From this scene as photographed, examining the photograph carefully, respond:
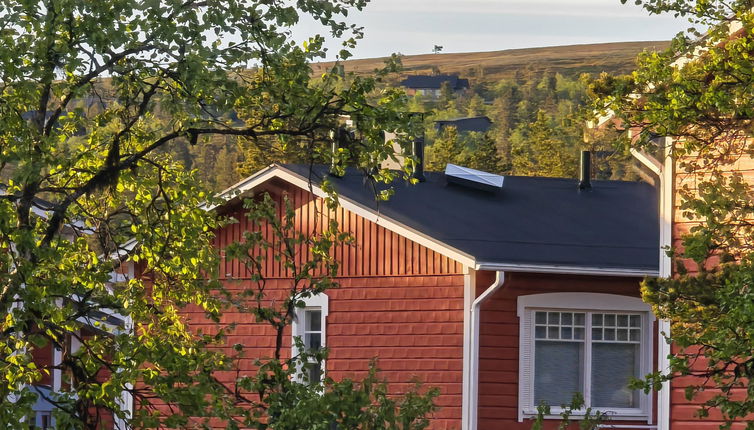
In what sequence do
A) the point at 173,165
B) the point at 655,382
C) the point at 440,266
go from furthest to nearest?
the point at 440,266 < the point at 173,165 < the point at 655,382

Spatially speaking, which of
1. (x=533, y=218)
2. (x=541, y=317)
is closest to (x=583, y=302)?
(x=541, y=317)

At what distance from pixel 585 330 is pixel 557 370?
2.42 ft

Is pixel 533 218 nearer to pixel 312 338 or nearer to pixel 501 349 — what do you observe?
pixel 501 349

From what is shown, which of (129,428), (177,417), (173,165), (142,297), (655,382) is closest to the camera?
(655,382)

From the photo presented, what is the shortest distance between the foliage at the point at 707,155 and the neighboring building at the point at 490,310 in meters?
9.01

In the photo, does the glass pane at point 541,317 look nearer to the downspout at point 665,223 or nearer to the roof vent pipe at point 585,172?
the roof vent pipe at point 585,172

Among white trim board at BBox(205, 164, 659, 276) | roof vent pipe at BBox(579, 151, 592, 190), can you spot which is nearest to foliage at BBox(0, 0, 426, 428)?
white trim board at BBox(205, 164, 659, 276)

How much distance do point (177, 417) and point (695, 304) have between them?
4263 mm

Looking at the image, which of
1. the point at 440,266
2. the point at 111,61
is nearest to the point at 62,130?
the point at 111,61

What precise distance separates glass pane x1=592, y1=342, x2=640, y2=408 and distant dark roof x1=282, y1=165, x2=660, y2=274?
1345 mm

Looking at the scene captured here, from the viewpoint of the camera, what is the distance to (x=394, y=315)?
22.3m

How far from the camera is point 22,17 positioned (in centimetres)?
1127

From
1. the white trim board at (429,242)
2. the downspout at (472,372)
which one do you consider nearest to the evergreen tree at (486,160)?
the white trim board at (429,242)

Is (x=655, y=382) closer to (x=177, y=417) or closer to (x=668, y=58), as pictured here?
(x=668, y=58)
